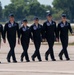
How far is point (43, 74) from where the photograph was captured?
15.2 meters

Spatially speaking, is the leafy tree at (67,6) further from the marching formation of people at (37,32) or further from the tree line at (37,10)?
the marching formation of people at (37,32)

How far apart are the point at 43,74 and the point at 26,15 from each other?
5396 inches

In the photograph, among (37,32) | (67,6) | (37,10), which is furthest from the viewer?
(67,6)

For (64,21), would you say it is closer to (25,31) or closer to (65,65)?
(25,31)

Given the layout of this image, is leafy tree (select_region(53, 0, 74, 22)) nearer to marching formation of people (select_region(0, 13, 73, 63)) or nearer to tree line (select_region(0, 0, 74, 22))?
tree line (select_region(0, 0, 74, 22))

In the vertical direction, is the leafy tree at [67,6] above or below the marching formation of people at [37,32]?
below

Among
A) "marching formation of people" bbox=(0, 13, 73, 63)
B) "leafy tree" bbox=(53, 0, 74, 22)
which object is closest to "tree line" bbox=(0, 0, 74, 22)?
"leafy tree" bbox=(53, 0, 74, 22)

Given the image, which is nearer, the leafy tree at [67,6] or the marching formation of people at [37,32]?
the marching formation of people at [37,32]

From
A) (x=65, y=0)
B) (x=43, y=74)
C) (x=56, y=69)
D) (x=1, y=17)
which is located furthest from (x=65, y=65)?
(x=1, y=17)

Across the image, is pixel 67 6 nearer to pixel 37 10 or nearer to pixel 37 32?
pixel 37 10

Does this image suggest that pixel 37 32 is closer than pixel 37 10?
Yes

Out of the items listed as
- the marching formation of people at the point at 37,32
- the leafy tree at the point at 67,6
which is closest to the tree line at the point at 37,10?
the leafy tree at the point at 67,6

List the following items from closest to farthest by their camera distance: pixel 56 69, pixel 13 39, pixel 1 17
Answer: pixel 56 69
pixel 13 39
pixel 1 17

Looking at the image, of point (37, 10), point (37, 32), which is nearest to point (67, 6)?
point (37, 10)
